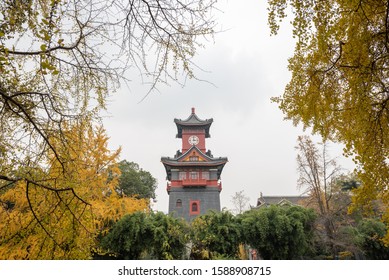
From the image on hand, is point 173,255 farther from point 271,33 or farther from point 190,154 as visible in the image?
point 190,154

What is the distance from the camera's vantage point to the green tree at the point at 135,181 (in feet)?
80.4

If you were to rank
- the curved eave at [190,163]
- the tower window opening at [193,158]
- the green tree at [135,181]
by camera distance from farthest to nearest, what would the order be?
the green tree at [135,181] < the tower window opening at [193,158] < the curved eave at [190,163]

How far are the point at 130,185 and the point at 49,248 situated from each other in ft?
68.4

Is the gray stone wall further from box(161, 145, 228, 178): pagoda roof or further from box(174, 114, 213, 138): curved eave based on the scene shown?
box(174, 114, 213, 138): curved eave

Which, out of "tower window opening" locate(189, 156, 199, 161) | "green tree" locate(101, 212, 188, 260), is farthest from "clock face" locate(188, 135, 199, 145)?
"green tree" locate(101, 212, 188, 260)

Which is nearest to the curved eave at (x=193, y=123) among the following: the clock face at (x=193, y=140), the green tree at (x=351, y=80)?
the clock face at (x=193, y=140)

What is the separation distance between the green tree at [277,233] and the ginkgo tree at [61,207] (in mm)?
4803

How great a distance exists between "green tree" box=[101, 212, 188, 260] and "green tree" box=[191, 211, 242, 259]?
20.4 inches

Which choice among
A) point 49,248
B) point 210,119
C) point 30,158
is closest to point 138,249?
point 49,248

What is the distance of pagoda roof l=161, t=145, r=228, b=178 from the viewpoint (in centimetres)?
2006

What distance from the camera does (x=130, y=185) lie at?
24812 millimetres

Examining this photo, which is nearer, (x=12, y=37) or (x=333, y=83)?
(x=12, y=37)

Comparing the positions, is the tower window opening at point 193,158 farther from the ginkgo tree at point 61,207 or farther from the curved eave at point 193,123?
the ginkgo tree at point 61,207

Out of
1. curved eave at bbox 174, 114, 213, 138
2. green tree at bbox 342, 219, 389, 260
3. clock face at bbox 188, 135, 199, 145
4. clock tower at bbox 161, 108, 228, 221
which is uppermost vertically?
curved eave at bbox 174, 114, 213, 138
